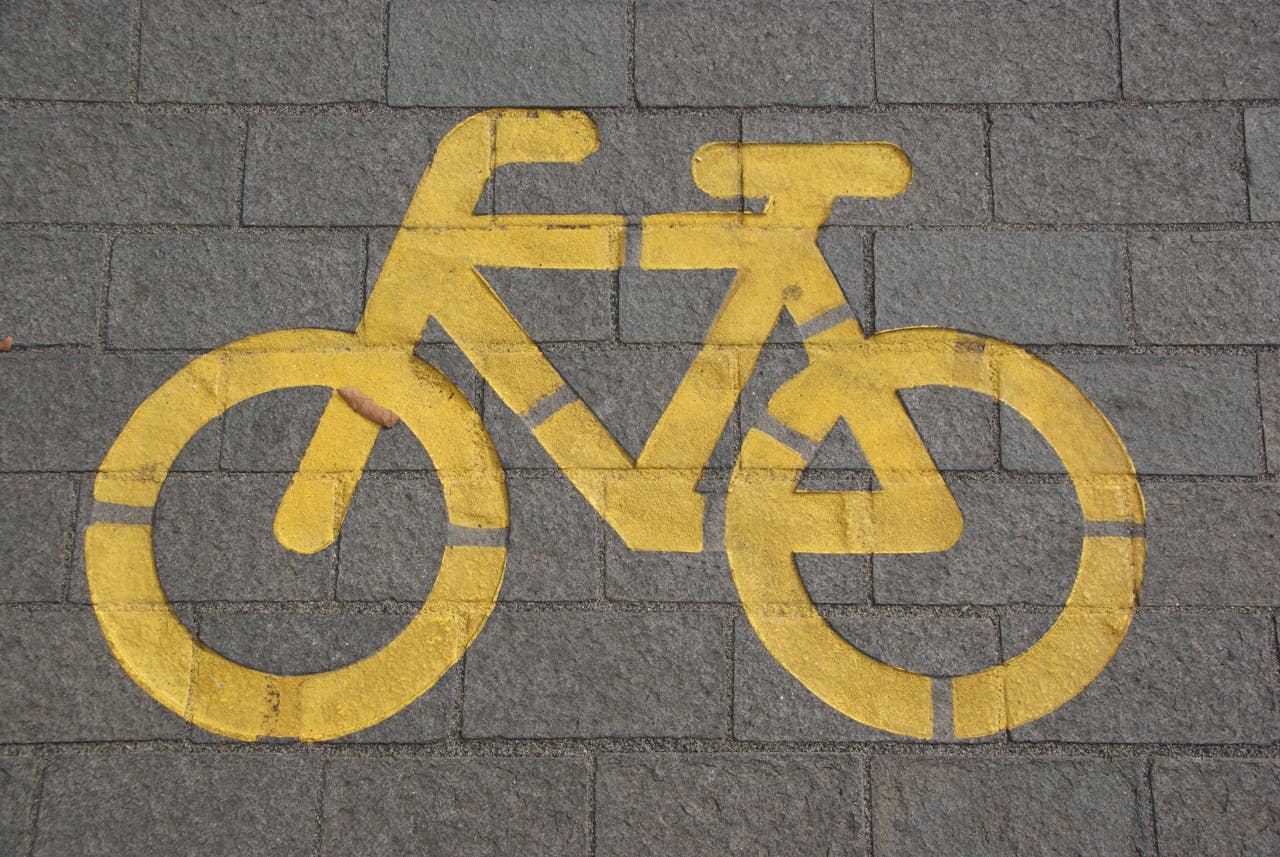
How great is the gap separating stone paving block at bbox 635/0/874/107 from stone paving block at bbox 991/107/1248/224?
20.4 inches

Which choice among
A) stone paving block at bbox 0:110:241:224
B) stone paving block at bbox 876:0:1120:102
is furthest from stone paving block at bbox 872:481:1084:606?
stone paving block at bbox 0:110:241:224

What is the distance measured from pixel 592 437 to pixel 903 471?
2.98 feet

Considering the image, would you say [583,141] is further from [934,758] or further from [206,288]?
[934,758]

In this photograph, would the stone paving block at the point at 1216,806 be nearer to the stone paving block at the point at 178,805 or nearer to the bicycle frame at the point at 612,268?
the bicycle frame at the point at 612,268

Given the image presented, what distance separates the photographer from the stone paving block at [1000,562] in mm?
2406

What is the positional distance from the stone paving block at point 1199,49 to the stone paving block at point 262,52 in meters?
2.38

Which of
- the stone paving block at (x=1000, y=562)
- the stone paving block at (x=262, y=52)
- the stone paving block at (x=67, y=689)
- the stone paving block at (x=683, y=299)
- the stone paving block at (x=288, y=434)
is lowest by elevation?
the stone paving block at (x=67, y=689)

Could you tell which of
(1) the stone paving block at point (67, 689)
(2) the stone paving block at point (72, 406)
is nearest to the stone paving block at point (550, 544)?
(2) the stone paving block at point (72, 406)

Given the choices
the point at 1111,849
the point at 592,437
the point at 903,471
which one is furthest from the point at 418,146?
the point at 1111,849

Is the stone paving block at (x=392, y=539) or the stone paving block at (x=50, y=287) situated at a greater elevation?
the stone paving block at (x=50, y=287)

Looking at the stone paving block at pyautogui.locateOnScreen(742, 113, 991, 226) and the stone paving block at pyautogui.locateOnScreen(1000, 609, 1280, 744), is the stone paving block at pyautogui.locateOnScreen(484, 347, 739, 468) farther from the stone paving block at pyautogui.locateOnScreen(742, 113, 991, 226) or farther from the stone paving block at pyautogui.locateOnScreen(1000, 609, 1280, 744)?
the stone paving block at pyautogui.locateOnScreen(1000, 609, 1280, 744)

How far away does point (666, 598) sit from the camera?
2412mm

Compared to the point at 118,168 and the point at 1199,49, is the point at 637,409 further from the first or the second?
the point at 1199,49

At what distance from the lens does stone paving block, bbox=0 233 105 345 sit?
2.53 m
